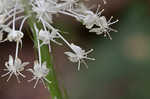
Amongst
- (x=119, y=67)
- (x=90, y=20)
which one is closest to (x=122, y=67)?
(x=119, y=67)

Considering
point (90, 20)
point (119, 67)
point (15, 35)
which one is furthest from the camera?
point (119, 67)

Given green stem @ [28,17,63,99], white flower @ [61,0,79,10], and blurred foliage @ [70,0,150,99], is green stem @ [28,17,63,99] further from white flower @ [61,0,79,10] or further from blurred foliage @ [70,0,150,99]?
blurred foliage @ [70,0,150,99]

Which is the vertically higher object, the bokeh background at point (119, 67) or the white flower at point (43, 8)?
the bokeh background at point (119, 67)

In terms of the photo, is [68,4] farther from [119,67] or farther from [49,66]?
[119,67]

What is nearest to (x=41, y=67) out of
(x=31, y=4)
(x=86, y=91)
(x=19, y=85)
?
(x=31, y=4)

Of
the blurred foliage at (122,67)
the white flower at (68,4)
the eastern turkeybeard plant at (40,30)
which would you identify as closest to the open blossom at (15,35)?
the eastern turkeybeard plant at (40,30)

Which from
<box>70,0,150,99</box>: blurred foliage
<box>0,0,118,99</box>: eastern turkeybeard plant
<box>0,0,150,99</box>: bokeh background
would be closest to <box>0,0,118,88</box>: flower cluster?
<box>0,0,118,99</box>: eastern turkeybeard plant

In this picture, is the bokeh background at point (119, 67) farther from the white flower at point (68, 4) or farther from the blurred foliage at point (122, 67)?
the white flower at point (68, 4)

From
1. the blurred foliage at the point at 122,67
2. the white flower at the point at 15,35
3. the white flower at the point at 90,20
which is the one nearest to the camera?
the white flower at the point at 15,35
